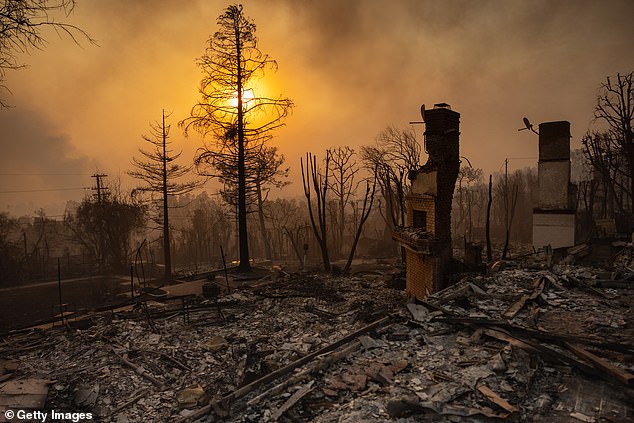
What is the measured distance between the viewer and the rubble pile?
4.14m

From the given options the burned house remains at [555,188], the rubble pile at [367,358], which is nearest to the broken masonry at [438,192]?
the rubble pile at [367,358]

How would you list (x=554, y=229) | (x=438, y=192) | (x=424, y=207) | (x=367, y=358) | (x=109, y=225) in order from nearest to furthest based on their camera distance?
(x=367, y=358) → (x=438, y=192) → (x=424, y=207) → (x=554, y=229) → (x=109, y=225)

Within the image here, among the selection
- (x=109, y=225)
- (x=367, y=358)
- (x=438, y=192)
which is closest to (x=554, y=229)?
(x=438, y=192)

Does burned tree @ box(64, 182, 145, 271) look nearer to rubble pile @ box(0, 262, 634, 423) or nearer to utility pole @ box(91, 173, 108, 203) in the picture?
utility pole @ box(91, 173, 108, 203)

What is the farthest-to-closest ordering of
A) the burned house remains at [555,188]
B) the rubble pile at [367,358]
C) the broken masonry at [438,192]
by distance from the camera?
the burned house remains at [555,188] < the broken masonry at [438,192] < the rubble pile at [367,358]

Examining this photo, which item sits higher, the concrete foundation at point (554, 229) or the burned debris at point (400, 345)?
the concrete foundation at point (554, 229)

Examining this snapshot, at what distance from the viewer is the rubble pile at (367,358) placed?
4145 mm

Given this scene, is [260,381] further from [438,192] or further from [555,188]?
[555,188]

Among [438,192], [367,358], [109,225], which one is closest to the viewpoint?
[367,358]

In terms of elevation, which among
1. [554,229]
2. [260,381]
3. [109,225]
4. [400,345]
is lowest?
[260,381]

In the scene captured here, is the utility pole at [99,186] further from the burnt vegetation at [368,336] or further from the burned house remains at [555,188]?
the burned house remains at [555,188]

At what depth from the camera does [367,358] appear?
561cm

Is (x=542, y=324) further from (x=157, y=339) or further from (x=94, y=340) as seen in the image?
(x=94, y=340)

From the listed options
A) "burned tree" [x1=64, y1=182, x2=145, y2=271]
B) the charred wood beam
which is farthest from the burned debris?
"burned tree" [x1=64, y1=182, x2=145, y2=271]
